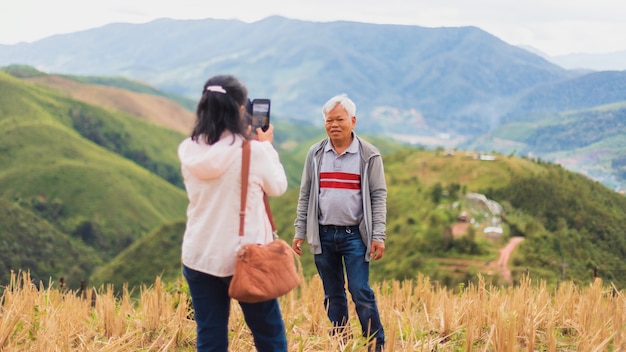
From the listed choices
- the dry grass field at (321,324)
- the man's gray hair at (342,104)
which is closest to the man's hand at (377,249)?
the dry grass field at (321,324)

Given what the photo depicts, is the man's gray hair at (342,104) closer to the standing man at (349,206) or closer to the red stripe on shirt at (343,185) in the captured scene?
the standing man at (349,206)

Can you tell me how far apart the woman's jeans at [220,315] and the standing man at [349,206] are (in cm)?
107

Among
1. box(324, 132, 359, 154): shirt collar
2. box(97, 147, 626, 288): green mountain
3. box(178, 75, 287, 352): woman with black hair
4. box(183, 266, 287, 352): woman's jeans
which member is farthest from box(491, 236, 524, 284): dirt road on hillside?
box(178, 75, 287, 352): woman with black hair

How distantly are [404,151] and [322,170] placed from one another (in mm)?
72491

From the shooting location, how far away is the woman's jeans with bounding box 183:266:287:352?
136 inches

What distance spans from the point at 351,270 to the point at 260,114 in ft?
4.81

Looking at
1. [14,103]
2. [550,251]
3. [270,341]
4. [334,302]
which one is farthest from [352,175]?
[14,103]

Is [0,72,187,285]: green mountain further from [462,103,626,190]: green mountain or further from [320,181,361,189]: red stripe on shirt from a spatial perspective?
[320,181,361,189]: red stripe on shirt

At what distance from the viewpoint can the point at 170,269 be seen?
5872cm

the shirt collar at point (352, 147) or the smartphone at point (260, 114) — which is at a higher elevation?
the smartphone at point (260, 114)

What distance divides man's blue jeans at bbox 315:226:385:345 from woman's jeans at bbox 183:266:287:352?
1.02m

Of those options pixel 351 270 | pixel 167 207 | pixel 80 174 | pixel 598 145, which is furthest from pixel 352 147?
pixel 167 207

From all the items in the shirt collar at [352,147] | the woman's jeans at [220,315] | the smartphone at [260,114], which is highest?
the smartphone at [260,114]

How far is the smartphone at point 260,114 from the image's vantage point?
Result: 3.62 meters
